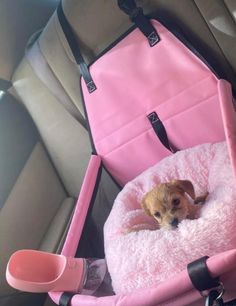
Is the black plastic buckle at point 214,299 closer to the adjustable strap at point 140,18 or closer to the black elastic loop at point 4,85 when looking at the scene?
the adjustable strap at point 140,18

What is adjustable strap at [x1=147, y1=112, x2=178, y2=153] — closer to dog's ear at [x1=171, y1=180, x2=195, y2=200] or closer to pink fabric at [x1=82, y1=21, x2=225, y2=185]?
pink fabric at [x1=82, y1=21, x2=225, y2=185]

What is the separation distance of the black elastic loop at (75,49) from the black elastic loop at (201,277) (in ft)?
2.14

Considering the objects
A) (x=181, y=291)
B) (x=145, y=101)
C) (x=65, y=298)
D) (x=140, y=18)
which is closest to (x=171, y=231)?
(x=181, y=291)

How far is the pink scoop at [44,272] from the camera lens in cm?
91

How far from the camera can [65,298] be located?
35.1 inches

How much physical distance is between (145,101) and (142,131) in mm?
90

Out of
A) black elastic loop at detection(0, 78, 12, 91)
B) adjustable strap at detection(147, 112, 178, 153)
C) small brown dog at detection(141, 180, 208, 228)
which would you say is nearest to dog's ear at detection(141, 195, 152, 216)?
small brown dog at detection(141, 180, 208, 228)

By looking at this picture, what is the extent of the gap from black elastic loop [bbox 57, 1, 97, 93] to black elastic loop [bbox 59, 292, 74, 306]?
59 centimetres

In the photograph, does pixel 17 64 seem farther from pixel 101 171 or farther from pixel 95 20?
pixel 101 171

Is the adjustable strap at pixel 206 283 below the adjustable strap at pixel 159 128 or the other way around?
below

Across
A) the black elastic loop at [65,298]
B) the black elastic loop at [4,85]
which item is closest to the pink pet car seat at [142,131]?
the black elastic loop at [65,298]

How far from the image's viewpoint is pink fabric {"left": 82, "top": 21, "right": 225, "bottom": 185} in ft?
3.49

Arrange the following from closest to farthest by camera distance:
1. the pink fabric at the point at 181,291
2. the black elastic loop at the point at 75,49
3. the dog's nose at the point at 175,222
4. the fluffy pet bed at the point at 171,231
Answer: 1. the pink fabric at the point at 181,291
2. the fluffy pet bed at the point at 171,231
3. the dog's nose at the point at 175,222
4. the black elastic loop at the point at 75,49

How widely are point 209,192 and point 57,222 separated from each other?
2.05ft
